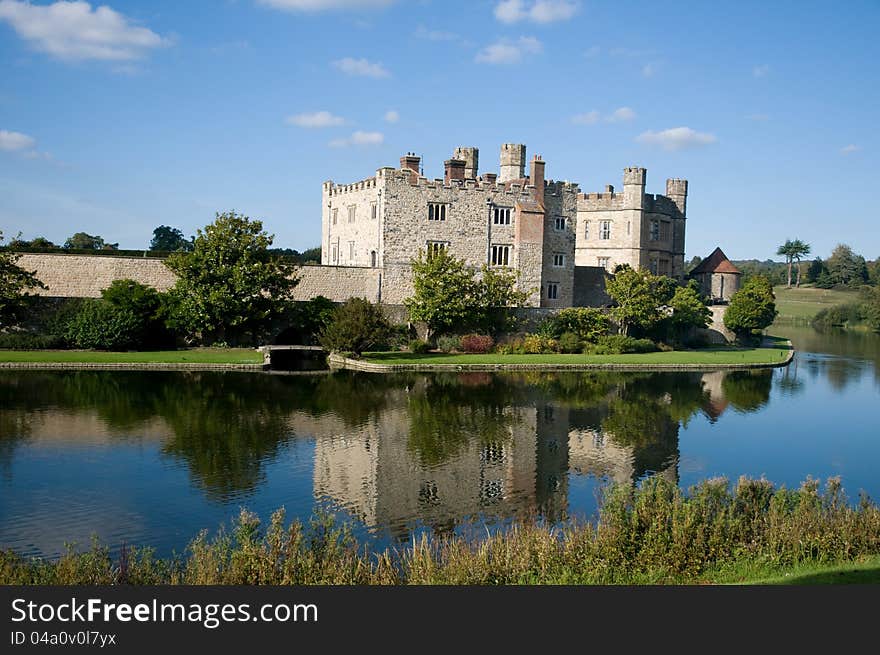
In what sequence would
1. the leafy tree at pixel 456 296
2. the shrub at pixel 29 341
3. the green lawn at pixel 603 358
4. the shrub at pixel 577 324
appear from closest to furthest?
the shrub at pixel 29 341
the green lawn at pixel 603 358
the leafy tree at pixel 456 296
the shrub at pixel 577 324

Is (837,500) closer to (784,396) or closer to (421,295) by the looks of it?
(784,396)

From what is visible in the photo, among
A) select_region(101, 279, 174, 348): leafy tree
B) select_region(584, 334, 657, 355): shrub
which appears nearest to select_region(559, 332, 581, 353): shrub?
select_region(584, 334, 657, 355): shrub

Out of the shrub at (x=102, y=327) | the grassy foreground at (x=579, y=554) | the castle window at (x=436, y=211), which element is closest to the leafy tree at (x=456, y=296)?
the castle window at (x=436, y=211)

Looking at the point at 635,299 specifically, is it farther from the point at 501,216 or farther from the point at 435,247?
the point at 435,247

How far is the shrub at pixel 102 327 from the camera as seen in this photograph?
3700 centimetres

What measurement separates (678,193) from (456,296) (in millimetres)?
24688

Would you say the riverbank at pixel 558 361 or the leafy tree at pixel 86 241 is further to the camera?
the leafy tree at pixel 86 241

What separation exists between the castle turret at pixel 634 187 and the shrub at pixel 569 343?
14595 mm

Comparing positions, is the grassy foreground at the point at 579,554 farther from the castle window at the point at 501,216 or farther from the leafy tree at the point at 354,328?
the castle window at the point at 501,216

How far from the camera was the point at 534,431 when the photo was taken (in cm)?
2466

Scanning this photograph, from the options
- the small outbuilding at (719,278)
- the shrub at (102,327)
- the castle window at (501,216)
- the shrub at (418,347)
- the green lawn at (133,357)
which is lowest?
the green lawn at (133,357)

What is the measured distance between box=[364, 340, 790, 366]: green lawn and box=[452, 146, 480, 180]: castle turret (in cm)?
1250

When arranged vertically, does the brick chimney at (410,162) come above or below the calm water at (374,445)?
above

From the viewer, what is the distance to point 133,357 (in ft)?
115
